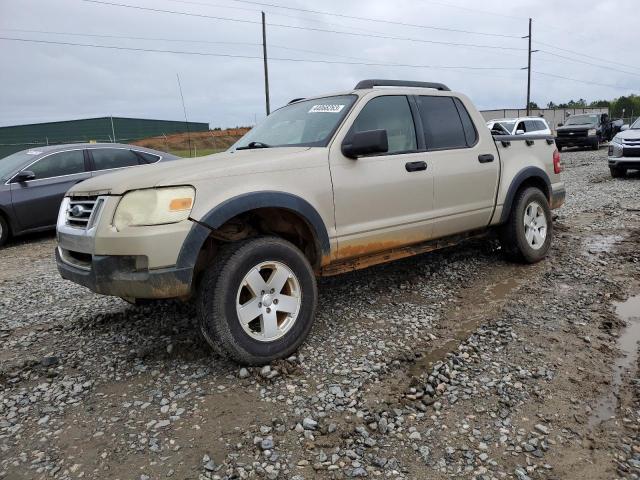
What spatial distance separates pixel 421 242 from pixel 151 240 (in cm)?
245

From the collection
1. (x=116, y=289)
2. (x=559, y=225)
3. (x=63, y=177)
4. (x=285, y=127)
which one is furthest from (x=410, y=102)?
(x=63, y=177)

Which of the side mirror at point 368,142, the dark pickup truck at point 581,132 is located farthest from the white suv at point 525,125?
the side mirror at point 368,142

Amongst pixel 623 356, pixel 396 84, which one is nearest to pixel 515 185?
pixel 396 84

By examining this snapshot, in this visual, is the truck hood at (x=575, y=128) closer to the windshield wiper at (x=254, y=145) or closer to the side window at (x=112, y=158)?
the side window at (x=112, y=158)

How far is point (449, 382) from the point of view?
121 inches

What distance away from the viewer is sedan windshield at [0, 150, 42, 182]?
8.02m

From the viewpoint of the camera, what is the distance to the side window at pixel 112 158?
8.59 metres

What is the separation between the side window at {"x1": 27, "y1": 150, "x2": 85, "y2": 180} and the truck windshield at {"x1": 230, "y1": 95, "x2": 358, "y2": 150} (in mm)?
5092

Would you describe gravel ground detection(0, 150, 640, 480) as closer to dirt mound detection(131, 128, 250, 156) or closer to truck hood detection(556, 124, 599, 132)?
truck hood detection(556, 124, 599, 132)

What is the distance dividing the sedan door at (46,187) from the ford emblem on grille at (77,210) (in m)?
5.28

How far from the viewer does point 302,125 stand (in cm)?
420

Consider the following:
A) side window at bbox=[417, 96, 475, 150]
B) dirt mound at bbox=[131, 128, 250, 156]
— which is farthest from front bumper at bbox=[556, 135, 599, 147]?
side window at bbox=[417, 96, 475, 150]

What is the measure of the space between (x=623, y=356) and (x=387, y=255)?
6.06 ft

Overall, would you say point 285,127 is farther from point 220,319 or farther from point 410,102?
point 220,319
